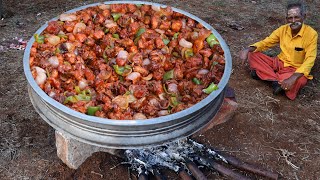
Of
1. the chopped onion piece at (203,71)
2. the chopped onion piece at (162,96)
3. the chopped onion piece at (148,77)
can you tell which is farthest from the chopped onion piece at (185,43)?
the chopped onion piece at (162,96)

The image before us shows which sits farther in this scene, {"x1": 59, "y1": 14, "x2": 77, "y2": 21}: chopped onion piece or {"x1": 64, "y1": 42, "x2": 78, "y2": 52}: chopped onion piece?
{"x1": 59, "y1": 14, "x2": 77, "y2": 21}: chopped onion piece

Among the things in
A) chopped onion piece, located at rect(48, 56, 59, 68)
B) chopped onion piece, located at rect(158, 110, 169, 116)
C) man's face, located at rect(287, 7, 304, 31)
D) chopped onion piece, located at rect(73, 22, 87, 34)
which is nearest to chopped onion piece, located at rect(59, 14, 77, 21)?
chopped onion piece, located at rect(73, 22, 87, 34)

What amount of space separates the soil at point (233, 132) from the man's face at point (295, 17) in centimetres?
87

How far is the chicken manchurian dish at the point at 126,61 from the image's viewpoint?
8.98 feet

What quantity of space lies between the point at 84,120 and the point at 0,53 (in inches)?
127

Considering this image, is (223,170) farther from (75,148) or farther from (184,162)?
(75,148)

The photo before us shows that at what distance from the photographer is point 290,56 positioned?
469 centimetres

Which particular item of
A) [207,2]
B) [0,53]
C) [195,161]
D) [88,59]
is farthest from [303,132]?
[0,53]

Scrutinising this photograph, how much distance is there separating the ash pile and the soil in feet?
0.29

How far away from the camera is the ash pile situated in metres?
3.43

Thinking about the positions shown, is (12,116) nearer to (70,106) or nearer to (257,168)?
(70,106)

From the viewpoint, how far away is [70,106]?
263cm

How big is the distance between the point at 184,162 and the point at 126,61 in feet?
3.57

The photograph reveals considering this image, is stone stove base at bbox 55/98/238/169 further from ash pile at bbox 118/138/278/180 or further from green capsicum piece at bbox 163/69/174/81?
green capsicum piece at bbox 163/69/174/81
